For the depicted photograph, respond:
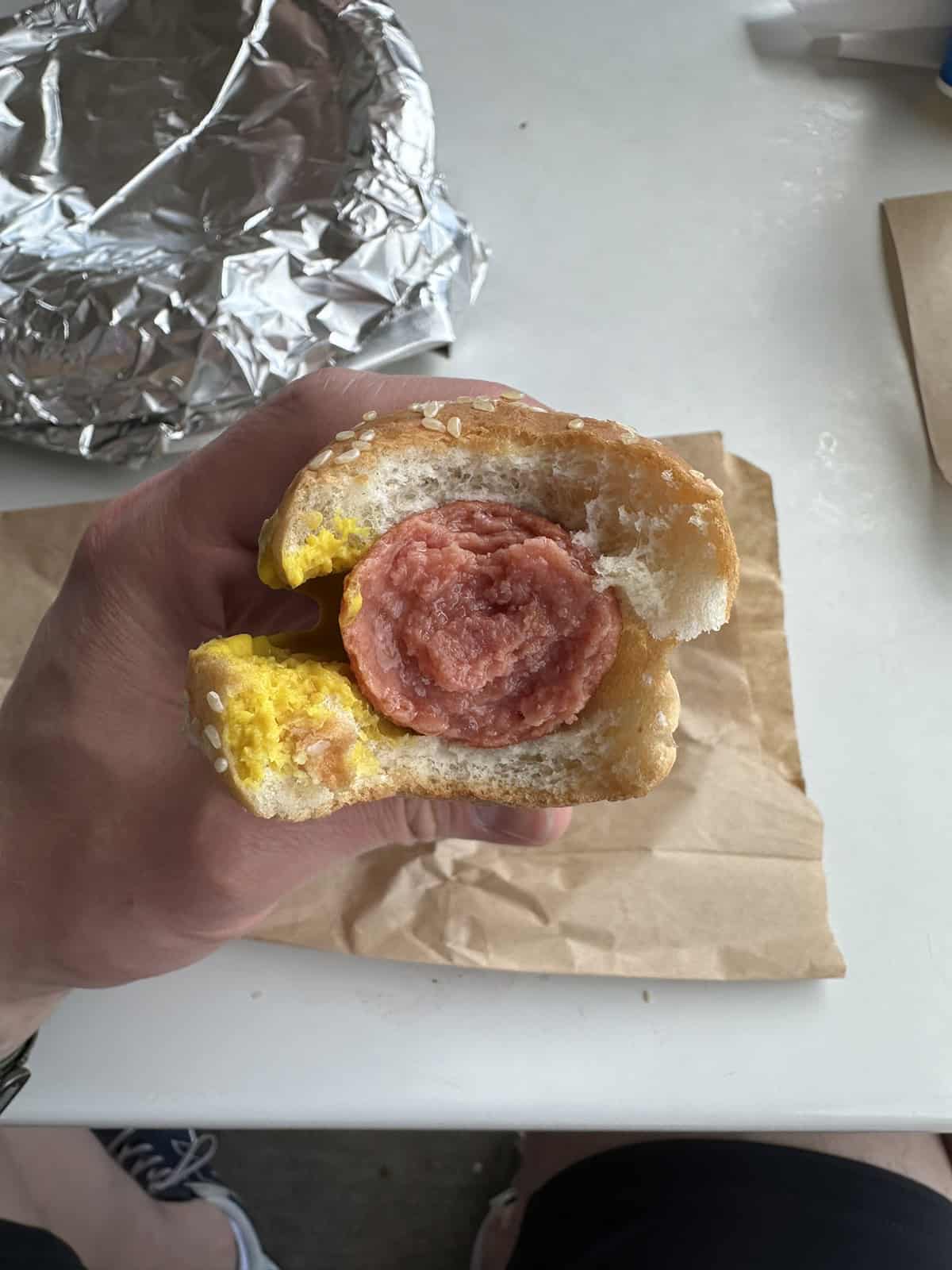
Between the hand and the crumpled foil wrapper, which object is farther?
the crumpled foil wrapper

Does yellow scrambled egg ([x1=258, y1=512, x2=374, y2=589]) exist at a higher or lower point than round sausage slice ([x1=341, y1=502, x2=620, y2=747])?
higher

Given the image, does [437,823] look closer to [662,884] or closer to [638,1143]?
[662,884]

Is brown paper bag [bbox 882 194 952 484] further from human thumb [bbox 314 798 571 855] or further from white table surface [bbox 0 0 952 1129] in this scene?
human thumb [bbox 314 798 571 855]

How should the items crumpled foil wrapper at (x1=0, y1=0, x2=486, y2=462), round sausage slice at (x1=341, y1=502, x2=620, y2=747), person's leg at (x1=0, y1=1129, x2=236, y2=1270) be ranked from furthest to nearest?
person's leg at (x1=0, y1=1129, x2=236, y2=1270)
crumpled foil wrapper at (x1=0, y1=0, x2=486, y2=462)
round sausage slice at (x1=341, y1=502, x2=620, y2=747)

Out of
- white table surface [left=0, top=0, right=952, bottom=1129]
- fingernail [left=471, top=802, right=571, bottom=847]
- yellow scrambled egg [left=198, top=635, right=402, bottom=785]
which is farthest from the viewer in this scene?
white table surface [left=0, top=0, right=952, bottom=1129]

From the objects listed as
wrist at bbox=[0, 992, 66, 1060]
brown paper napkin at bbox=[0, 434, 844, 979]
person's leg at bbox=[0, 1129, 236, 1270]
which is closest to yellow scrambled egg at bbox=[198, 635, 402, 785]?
brown paper napkin at bbox=[0, 434, 844, 979]

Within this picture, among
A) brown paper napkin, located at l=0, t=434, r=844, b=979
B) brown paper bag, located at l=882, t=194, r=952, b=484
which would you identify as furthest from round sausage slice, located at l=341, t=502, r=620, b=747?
brown paper bag, located at l=882, t=194, r=952, b=484

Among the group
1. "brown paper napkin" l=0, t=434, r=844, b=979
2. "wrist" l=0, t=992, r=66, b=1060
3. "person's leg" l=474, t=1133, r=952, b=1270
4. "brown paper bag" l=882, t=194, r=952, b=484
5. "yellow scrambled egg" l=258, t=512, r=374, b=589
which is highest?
"yellow scrambled egg" l=258, t=512, r=374, b=589
